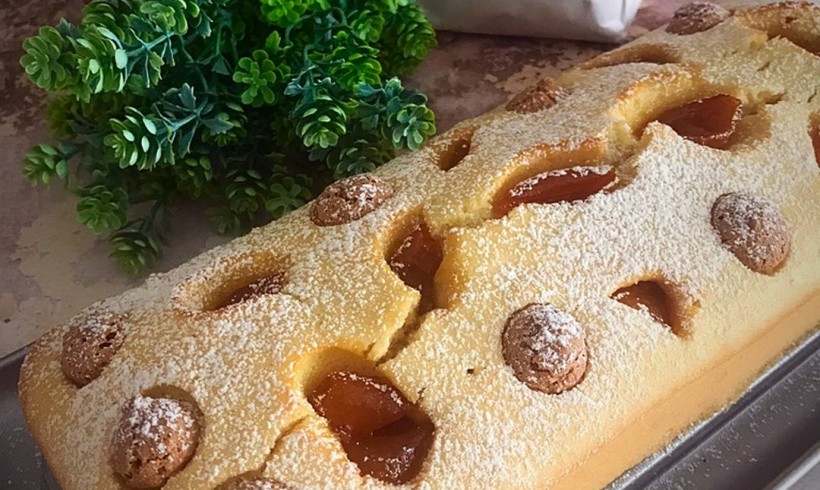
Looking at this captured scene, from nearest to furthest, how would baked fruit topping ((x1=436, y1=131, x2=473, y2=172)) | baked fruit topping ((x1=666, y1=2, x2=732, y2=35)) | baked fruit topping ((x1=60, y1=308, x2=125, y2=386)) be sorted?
baked fruit topping ((x1=60, y1=308, x2=125, y2=386)) → baked fruit topping ((x1=436, y1=131, x2=473, y2=172)) → baked fruit topping ((x1=666, y1=2, x2=732, y2=35))

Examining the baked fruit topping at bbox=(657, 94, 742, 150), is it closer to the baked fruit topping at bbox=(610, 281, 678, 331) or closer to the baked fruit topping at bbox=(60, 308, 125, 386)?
the baked fruit topping at bbox=(610, 281, 678, 331)

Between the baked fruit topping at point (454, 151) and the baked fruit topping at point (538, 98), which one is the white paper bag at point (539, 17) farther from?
the baked fruit topping at point (454, 151)

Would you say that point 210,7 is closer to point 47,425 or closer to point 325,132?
point 325,132

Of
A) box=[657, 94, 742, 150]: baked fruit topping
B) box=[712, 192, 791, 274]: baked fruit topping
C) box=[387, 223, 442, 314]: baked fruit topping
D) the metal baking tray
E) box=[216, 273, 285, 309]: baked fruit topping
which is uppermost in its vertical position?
box=[657, 94, 742, 150]: baked fruit topping

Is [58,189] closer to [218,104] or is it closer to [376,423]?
[218,104]

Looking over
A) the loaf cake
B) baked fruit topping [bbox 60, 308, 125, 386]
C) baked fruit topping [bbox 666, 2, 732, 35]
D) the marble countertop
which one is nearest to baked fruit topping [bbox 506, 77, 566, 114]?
the loaf cake

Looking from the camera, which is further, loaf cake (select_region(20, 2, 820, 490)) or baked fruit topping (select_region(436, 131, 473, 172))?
baked fruit topping (select_region(436, 131, 473, 172))
